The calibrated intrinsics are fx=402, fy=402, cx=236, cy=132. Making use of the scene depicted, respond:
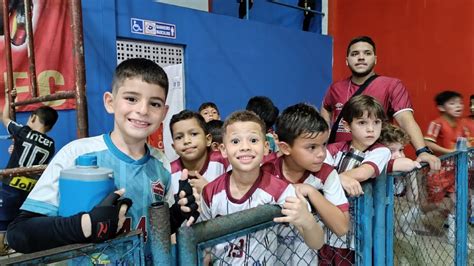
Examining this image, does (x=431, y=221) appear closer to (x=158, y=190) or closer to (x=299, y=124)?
(x=299, y=124)

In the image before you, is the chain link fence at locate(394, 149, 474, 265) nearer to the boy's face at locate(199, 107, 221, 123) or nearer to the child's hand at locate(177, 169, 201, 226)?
the child's hand at locate(177, 169, 201, 226)

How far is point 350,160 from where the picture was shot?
2158mm

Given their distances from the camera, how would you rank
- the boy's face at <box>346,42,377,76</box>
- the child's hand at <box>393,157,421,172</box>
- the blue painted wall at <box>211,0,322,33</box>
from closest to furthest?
the child's hand at <box>393,157,421,172</box> → the boy's face at <box>346,42,377,76</box> → the blue painted wall at <box>211,0,322,33</box>

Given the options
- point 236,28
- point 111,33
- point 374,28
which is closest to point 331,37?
point 374,28

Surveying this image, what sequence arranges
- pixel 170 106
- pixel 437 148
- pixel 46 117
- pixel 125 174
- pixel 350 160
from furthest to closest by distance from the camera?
pixel 170 106 < pixel 437 148 < pixel 46 117 < pixel 350 160 < pixel 125 174

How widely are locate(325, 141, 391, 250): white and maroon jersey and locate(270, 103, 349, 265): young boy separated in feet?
0.69

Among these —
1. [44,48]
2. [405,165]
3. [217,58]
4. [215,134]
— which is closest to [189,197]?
[405,165]

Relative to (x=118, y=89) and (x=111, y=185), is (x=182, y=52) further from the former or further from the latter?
(x=111, y=185)

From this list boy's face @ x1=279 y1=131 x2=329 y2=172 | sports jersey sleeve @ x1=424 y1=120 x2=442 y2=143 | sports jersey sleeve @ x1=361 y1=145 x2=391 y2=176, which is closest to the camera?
boy's face @ x1=279 y1=131 x2=329 y2=172

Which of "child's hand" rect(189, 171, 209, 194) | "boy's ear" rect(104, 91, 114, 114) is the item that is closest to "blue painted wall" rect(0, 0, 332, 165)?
"child's hand" rect(189, 171, 209, 194)

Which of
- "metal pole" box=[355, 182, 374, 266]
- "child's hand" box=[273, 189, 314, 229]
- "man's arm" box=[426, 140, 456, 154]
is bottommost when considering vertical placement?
"metal pole" box=[355, 182, 374, 266]

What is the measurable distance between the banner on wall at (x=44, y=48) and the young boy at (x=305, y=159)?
9.75 feet

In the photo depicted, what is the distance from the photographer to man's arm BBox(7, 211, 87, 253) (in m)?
0.97

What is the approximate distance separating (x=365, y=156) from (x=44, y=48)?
3335 mm
